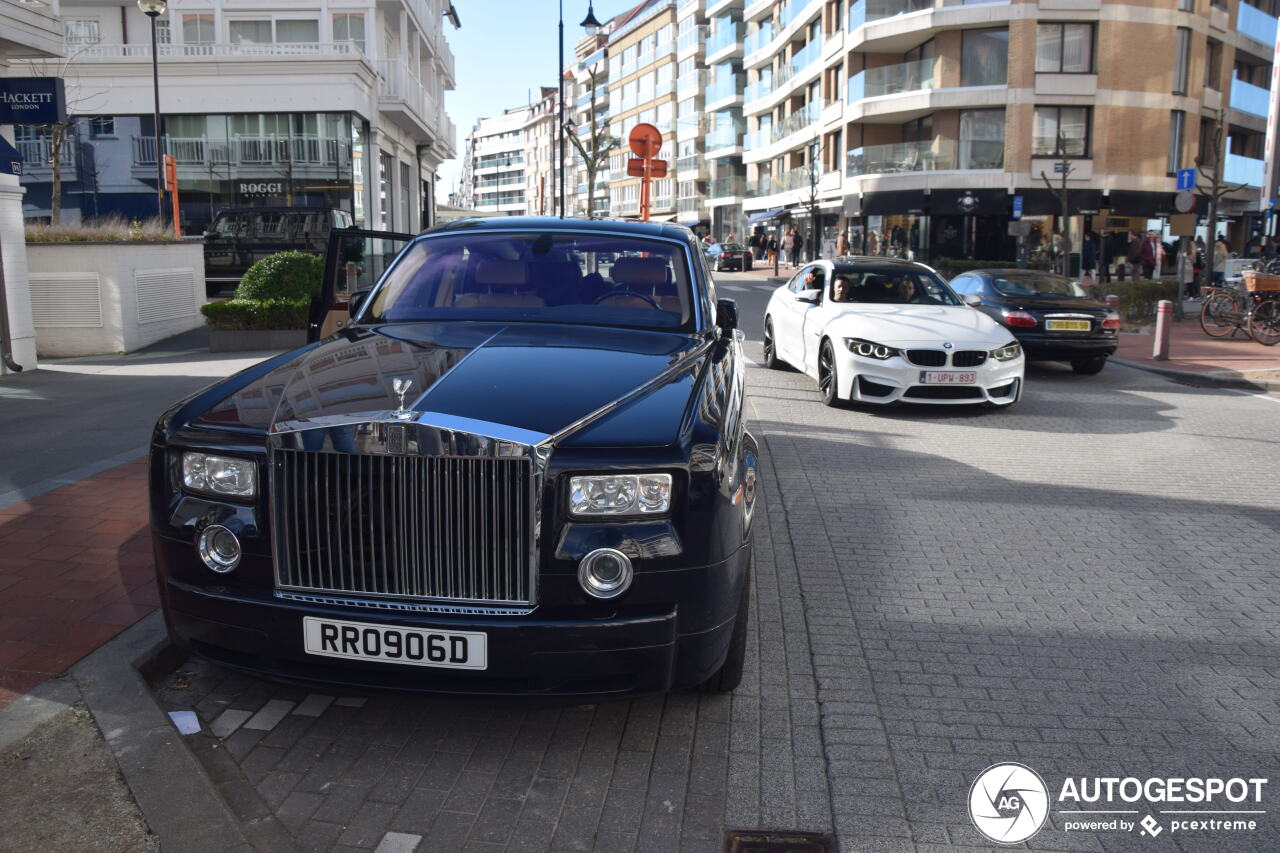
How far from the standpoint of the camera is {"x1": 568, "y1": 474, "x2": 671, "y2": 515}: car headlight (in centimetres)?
307

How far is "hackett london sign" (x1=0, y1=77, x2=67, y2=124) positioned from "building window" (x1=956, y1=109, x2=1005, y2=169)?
35.0 metres

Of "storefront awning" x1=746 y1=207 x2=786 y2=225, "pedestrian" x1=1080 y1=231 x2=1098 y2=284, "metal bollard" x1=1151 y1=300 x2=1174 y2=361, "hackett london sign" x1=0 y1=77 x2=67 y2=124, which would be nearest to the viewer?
"hackett london sign" x1=0 y1=77 x2=67 y2=124

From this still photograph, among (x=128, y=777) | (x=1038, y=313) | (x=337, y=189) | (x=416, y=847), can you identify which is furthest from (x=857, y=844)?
(x=337, y=189)

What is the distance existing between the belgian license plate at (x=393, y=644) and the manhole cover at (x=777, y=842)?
865mm

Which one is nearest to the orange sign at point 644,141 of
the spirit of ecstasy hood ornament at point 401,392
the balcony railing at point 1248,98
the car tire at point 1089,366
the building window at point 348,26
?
the car tire at point 1089,366

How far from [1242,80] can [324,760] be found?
5514 centimetres

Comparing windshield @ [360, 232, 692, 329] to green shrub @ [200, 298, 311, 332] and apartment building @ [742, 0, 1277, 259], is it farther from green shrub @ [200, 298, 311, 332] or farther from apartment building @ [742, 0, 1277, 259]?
apartment building @ [742, 0, 1277, 259]

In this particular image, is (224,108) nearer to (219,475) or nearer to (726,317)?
(726,317)

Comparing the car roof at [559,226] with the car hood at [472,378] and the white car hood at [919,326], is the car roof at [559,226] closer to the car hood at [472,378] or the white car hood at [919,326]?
the car hood at [472,378]

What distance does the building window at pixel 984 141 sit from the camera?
3981 cm

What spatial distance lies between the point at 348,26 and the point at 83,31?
27.2 feet

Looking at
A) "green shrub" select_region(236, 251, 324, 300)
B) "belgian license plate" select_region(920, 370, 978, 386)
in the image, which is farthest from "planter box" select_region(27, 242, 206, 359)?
"belgian license plate" select_region(920, 370, 978, 386)

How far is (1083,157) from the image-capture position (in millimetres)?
40188

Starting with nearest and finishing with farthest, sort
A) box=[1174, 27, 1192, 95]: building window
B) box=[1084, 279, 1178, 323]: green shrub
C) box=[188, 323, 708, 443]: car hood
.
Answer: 1. box=[188, 323, 708, 443]: car hood
2. box=[1084, 279, 1178, 323]: green shrub
3. box=[1174, 27, 1192, 95]: building window
